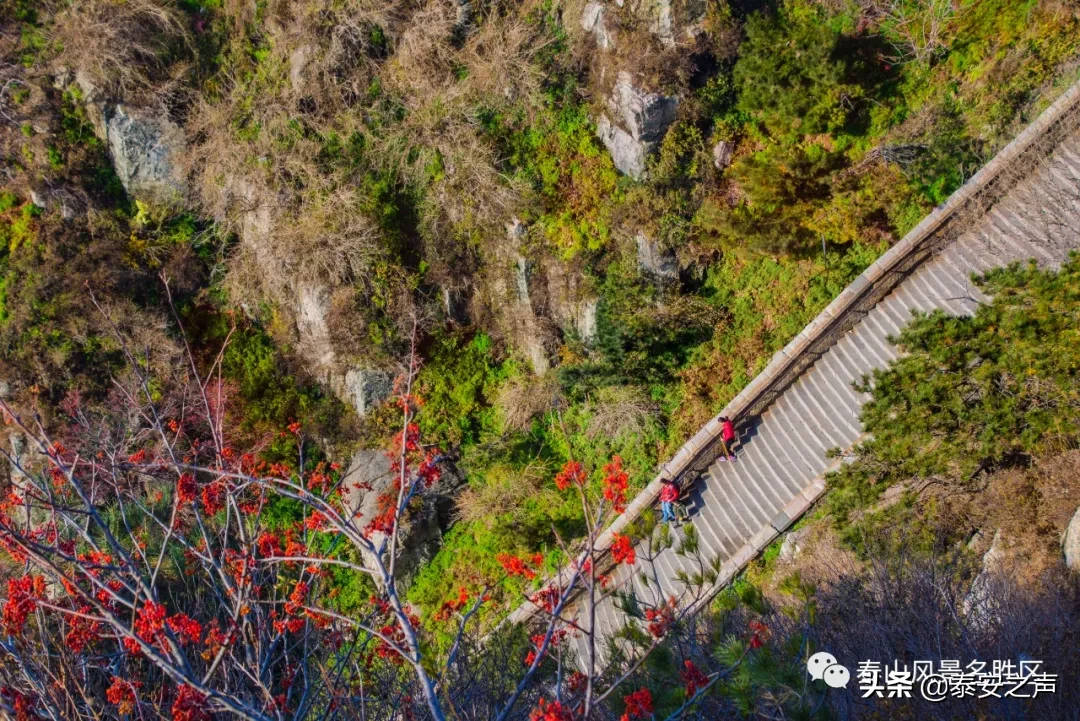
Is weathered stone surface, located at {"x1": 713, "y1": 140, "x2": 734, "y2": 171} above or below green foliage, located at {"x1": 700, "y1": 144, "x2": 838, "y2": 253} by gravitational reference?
above

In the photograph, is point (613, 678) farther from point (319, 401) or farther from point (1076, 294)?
point (319, 401)

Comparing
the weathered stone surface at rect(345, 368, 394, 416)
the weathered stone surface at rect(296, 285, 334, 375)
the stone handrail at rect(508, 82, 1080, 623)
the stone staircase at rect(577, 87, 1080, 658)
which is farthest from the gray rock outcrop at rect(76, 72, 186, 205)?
the stone staircase at rect(577, 87, 1080, 658)

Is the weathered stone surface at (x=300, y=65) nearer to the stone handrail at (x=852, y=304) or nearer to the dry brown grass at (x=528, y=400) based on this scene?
the dry brown grass at (x=528, y=400)

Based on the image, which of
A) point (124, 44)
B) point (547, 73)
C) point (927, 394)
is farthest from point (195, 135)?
point (927, 394)

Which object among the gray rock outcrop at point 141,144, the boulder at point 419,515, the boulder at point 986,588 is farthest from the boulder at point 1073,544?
the gray rock outcrop at point 141,144

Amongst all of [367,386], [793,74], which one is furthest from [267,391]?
[793,74]

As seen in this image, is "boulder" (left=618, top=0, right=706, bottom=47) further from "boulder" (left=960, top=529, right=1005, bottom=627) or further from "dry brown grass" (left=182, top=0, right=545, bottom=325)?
"boulder" (left=960, top=529, right=1005, bottom=627)
